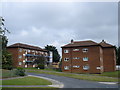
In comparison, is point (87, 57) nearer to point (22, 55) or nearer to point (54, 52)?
point (22, 55)

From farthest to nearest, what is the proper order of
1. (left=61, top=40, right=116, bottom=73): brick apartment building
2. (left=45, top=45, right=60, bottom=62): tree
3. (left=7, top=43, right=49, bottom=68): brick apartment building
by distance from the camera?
(left=45, top=45, right=60, bottom=62): tree < (left=7, top=43, right=49, bottom=68): brick apartment building < (left=61, top=40, right=116, bottom=73): brick apartment building

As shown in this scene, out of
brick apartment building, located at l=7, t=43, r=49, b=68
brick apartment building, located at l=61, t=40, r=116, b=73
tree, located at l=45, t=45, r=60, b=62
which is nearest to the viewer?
brick apartment building, located at l=61, t=40, r=116, b=73

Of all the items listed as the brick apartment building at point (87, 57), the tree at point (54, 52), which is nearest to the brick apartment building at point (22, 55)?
the brick apartment building at point (87, 57)

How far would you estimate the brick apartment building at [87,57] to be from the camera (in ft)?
133

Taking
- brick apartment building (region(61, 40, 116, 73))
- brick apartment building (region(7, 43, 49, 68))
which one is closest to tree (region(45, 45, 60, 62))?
brick apartment building (region(7, 43, 49, 68))

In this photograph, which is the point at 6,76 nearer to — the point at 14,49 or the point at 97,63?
the point at 97,63

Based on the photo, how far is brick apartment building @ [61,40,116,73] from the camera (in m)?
40.4

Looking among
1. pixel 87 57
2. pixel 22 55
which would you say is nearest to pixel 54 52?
pixel 22 55

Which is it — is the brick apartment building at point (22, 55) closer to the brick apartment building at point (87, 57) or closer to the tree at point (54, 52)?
the brick apartment building at point (87, 57)

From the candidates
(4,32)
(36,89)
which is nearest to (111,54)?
(36,89)

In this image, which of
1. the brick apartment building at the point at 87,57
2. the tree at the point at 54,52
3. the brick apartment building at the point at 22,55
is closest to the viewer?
the brick apartment building at the point at 87,57

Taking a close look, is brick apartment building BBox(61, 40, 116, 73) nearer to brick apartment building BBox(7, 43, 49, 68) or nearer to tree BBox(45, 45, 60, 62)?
brick apartment building BBox(7, 43, 49, 68)

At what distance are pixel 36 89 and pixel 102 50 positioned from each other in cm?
3353

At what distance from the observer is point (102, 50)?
4544cm
